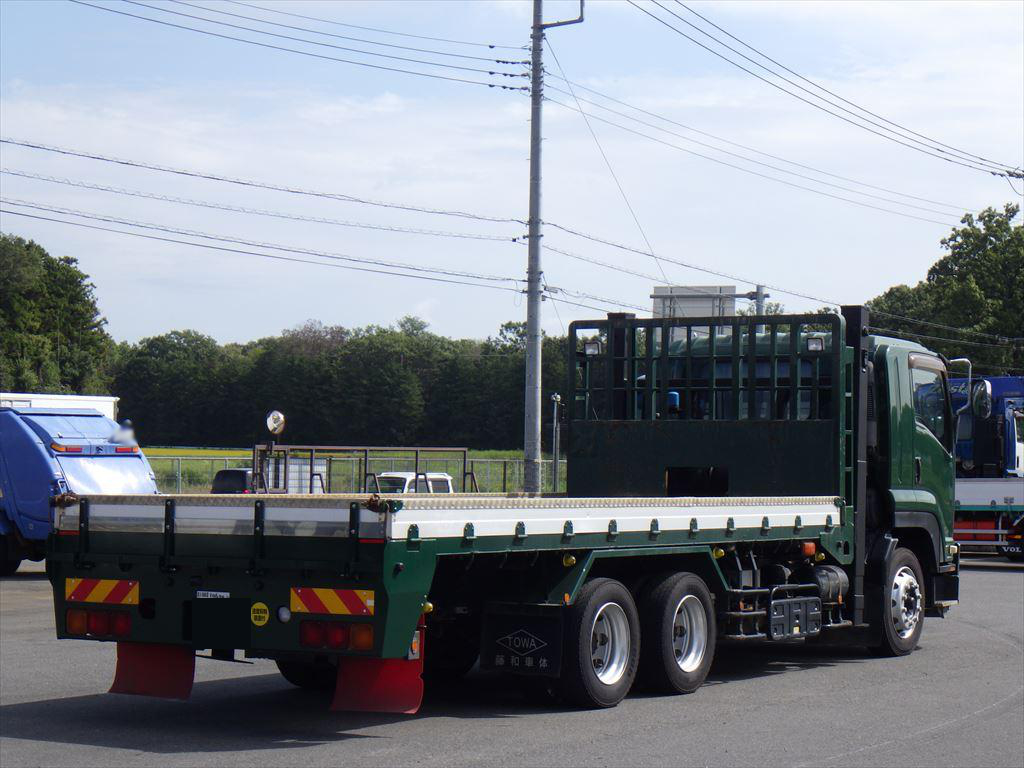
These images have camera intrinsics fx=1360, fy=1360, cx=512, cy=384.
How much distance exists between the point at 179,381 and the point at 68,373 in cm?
712

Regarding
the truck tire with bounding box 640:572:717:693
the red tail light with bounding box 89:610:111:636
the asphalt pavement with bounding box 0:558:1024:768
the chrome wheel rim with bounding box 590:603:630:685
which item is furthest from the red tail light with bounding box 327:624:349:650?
the truck tire with bounding box 640:572:717:693

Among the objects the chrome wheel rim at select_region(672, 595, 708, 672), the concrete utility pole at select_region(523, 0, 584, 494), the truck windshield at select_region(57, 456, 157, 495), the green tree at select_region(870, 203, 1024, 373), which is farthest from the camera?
the green tree at select_region(870, 203, 1024, 373)

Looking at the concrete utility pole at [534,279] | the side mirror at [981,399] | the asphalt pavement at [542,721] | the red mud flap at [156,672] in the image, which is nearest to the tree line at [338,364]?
the concrete utility pole at [534,279]

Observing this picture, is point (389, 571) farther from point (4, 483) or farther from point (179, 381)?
point (179, 381)

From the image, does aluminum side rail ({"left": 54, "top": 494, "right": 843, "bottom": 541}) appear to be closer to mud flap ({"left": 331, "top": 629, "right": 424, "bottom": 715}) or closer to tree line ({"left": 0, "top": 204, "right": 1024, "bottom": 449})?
mud flap ({"left": 331, "top": 629, "right": 424, "bottom": 715})

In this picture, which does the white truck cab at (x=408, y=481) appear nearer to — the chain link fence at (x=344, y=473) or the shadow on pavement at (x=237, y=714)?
the chain link fence at (x=344, y=473)

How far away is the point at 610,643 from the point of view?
9422 mm

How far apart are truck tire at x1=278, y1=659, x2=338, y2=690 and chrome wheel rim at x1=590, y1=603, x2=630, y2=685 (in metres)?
2.12

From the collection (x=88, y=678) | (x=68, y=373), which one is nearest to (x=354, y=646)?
(x=88, y=678)

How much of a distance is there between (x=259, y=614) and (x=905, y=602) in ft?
22.7

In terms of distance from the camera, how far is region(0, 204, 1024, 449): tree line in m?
63.4

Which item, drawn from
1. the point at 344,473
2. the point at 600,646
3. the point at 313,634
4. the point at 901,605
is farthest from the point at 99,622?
the point at 344,473

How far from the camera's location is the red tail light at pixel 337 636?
7.76 m

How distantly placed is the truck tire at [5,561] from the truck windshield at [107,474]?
1408 mm
